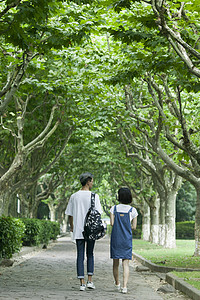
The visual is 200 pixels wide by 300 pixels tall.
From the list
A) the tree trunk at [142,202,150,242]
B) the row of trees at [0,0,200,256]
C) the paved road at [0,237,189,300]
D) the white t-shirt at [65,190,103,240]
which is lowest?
the paved road at [0,237,189,300]

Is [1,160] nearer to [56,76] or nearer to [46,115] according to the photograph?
[46,115]

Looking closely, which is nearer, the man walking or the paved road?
the paved road

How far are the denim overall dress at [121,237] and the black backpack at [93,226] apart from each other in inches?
9.6

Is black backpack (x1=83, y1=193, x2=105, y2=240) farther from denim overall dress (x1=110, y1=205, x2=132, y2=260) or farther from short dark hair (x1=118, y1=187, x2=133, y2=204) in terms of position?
short dark hair (x1=118, y1=187, x2=133, y2=204)

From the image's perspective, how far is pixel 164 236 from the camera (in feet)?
77.9

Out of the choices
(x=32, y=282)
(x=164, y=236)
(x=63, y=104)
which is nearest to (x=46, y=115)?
(x=63, y=104)

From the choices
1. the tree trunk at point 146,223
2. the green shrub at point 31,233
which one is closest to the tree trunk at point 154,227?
the tree trunk at point 146,223

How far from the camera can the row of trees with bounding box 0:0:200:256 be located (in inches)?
396

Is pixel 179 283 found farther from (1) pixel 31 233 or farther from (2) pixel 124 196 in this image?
(1) pixel 31 233

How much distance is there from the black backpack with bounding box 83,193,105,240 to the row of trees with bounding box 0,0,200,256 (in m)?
3.36

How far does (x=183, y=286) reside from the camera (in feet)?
27.4

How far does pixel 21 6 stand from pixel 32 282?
522 cm

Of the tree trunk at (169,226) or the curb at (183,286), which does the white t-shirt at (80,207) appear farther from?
the tree trunk at (169,226)

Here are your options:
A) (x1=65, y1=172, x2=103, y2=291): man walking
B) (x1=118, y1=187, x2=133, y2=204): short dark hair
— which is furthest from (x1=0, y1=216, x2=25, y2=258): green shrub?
(x1=118, y1=187, x2=133, y2=204): short dark hair
